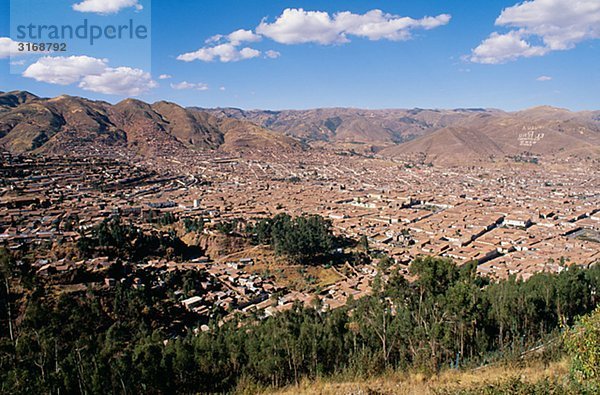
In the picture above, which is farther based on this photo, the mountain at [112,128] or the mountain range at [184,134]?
the mountain range at [184,134]

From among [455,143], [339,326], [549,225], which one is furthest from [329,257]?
[455,143]

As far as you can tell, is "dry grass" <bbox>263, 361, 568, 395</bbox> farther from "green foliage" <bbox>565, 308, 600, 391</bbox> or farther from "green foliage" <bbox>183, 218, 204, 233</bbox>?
"green foliage" <bbox>183, 218, 204, 233</bbox>

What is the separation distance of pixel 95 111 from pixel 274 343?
101m

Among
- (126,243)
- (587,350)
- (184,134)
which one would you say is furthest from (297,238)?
(184,134)

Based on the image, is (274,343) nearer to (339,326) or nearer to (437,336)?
(339,326)

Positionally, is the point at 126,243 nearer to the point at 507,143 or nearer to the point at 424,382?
the point at 424,382

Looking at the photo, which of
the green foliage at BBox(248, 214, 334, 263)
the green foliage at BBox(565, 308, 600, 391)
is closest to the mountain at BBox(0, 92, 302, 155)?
the green foliage at BBox(248, 214, 334, 263)

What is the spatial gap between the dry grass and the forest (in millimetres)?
785

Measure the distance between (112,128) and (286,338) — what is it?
9062 centimetres

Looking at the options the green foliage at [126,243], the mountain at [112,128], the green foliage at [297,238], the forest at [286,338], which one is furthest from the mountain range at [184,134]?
the forest at [286,338]

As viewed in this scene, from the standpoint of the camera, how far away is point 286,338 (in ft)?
34.8

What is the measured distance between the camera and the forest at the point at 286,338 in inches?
354

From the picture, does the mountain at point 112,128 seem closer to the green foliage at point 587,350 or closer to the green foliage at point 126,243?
the green foliage at point 126,243

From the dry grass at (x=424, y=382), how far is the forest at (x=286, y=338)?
79cm
